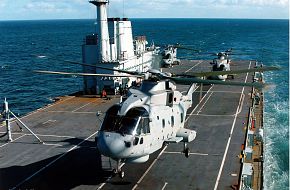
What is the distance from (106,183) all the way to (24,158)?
23.0 ft

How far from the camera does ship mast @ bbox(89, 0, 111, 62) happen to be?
141ft

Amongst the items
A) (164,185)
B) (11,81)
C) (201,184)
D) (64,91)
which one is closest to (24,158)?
(164,185)

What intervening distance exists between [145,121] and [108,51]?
26.4 m

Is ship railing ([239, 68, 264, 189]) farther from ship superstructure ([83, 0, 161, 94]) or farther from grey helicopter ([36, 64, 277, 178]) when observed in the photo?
ship superstructure ([83, 0, 161, 94])

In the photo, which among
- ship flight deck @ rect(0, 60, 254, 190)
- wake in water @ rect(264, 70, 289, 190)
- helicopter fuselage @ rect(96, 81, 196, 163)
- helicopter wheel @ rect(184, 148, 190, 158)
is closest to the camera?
helicopter fuselage @ rect(96, 81, 196, 163)

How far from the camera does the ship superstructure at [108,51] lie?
42.9m

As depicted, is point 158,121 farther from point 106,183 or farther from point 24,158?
point 24,158

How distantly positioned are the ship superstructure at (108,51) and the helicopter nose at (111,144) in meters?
25.0

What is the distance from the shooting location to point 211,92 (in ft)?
147

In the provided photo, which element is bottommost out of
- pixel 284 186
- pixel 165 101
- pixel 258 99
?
pixel 284 186

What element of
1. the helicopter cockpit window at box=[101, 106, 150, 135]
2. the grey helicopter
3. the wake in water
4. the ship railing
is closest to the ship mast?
the ship railing

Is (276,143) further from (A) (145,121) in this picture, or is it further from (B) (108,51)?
(B) (108,51)

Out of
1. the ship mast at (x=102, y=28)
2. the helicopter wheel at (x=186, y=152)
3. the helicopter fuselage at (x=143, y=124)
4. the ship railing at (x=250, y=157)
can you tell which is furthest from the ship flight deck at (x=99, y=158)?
the ship mast at (x=102, y=28)

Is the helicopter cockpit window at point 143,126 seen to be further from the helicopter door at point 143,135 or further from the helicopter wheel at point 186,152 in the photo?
the helicopter wheel at point 186,152
